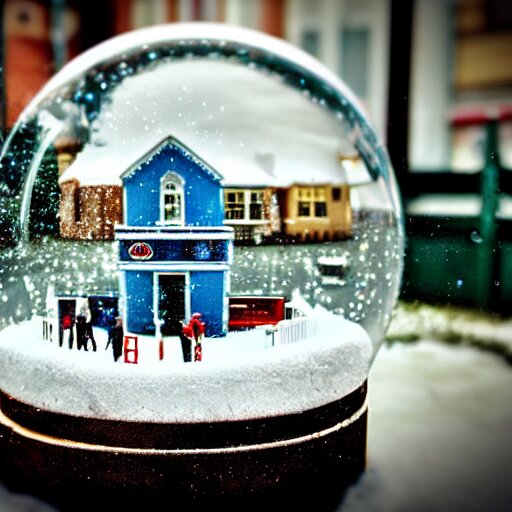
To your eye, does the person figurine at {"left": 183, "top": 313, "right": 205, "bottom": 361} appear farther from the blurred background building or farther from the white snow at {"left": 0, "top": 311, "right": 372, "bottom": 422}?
the blurred background building

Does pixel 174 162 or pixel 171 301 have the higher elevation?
pixel 174 162

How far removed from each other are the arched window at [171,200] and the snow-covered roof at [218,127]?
74 mm

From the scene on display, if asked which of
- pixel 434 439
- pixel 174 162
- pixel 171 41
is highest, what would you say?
pixel 171 41

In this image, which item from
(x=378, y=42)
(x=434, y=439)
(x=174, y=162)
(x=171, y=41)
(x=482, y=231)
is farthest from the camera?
(x=378, y=42)

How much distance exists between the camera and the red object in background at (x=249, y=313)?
4.64ft

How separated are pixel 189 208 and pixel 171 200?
0.14 feet

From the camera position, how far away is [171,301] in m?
1.38

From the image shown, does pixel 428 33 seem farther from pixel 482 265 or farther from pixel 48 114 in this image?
pixel 48 114

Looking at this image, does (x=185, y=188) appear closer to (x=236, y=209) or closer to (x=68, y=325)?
(x=236, y=209)

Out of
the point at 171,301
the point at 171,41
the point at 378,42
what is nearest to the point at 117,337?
the point at 171,301

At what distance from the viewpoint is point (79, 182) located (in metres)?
1.39

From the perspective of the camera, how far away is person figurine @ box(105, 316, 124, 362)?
1393 mm

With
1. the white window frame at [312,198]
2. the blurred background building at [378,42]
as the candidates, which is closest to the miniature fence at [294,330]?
the white window frame at [312,198]

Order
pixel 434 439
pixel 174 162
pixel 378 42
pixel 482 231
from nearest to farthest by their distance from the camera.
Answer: pixel 174 162 < pixel 434 439 < pixel 482 231 < pixel 378 42
